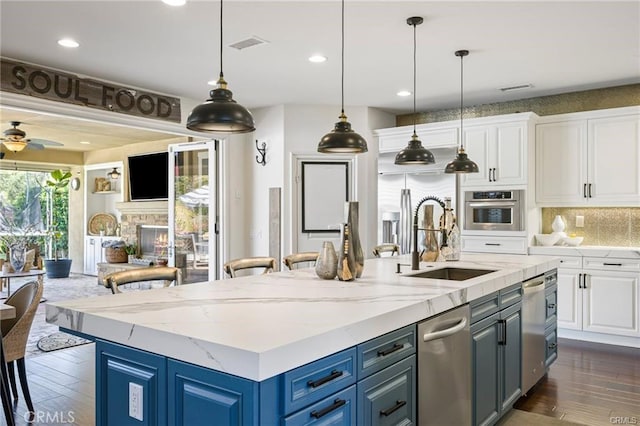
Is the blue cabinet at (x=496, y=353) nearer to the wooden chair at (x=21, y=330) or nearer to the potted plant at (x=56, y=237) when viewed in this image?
the wooden chair at (x=21, y=330)

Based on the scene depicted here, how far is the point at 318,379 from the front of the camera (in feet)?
5.28

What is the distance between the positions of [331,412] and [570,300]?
14.0ft

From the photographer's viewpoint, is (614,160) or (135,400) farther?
(614,160)

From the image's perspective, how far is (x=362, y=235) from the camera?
6.30 m

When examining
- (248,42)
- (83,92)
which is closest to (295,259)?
(248,42)

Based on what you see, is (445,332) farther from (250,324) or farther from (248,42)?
(248,42)

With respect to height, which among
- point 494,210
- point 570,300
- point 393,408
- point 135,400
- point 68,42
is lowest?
point 570,300

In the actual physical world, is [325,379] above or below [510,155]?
below

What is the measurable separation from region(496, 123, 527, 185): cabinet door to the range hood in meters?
0.49

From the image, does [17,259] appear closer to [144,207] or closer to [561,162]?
[144,207]

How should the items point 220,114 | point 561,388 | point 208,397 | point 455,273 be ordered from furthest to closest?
point 561,388
point 455,273
point 220,114
point 208,397

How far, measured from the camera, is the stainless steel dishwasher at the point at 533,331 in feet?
10.9

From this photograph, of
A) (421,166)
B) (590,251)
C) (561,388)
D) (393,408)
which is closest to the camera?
(393,408)

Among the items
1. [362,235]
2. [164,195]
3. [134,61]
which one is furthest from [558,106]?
[164,195]
